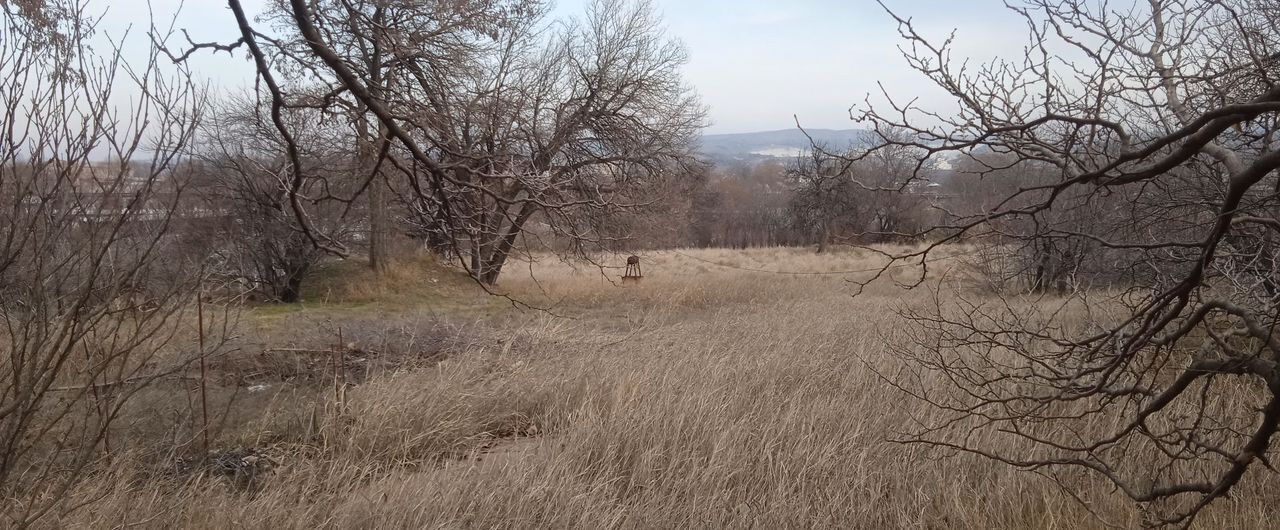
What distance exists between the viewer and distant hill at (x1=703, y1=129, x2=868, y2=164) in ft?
13.8

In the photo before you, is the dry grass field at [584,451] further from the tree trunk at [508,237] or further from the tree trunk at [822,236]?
the tree trunk at [822,236]

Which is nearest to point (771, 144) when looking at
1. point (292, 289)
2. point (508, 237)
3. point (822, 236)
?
point (822, 236)

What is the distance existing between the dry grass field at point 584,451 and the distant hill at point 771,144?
53.7 inches

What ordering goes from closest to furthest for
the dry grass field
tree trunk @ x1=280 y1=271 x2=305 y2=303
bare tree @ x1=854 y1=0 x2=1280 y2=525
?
bare tree @ x1=854 y1=0 x2=1280 y2=525 < the dry grass field < tree trunk @ x1=280 y1=271 x2=305 y2=303

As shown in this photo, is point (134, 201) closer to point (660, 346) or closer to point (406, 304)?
point (660, 346)

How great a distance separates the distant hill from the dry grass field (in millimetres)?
1363

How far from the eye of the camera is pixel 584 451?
15.1 ft

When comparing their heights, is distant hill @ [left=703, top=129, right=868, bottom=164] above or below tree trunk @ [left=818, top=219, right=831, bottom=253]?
above

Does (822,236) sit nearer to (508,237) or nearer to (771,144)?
(771,144)

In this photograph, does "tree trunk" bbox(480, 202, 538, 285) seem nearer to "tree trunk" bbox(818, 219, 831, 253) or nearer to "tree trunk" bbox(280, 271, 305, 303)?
"tree trunk" bbox(280, 271, 305, 303)

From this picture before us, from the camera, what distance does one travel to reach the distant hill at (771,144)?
13.8 feet

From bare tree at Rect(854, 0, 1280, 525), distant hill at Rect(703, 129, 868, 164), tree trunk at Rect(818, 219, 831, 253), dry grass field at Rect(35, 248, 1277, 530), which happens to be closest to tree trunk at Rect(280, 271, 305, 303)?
dry grass field at Rect(35, 248, 1277, 530)

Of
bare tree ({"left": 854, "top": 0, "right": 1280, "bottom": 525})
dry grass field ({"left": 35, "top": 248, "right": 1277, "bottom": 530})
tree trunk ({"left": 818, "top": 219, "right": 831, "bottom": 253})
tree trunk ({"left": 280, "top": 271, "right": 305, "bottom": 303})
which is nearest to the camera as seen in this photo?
bare tree ({"left": 854, "top": 0, "right": 1280, "bottom": 525})

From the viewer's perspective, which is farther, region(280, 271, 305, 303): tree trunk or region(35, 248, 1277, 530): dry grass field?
region(280, 271, 305, 303): tree trunk
